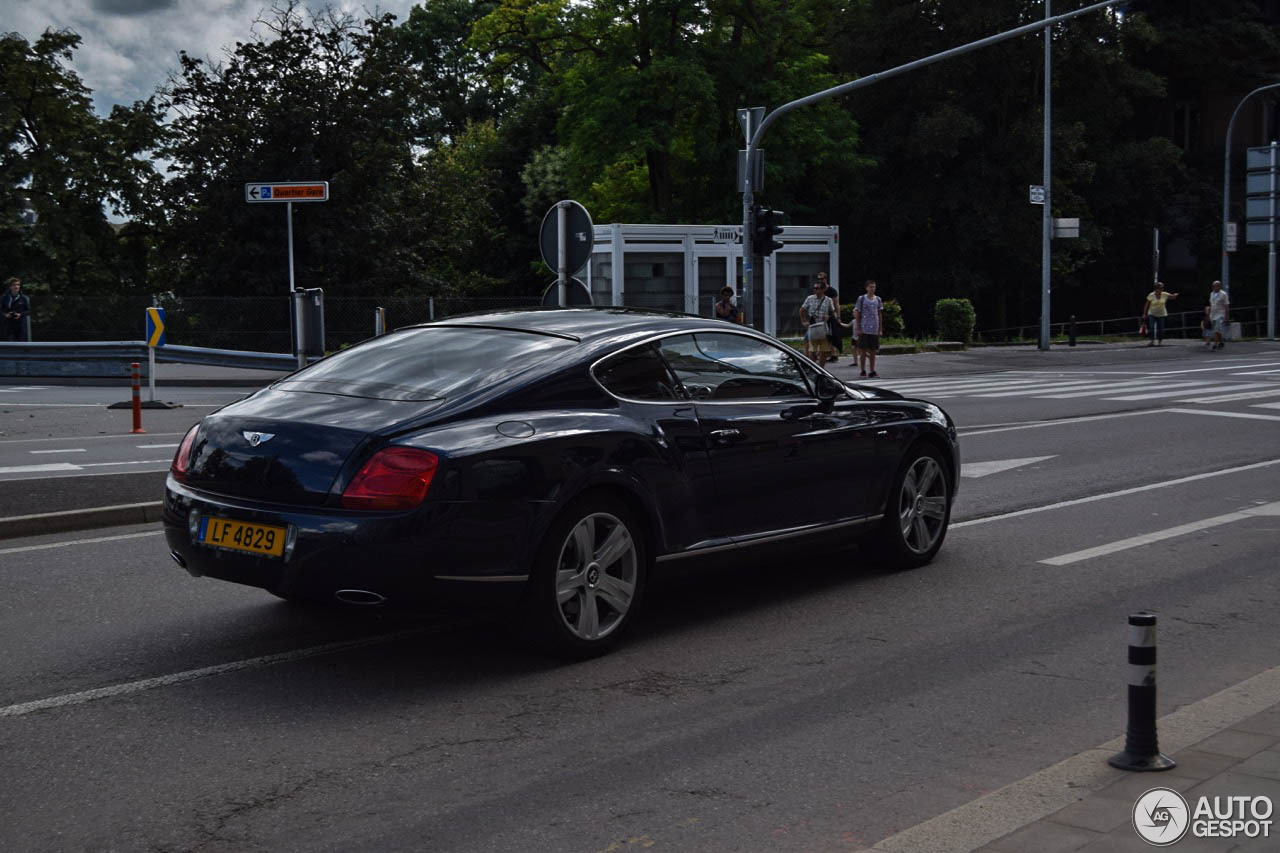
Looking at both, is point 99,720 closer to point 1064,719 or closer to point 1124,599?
point 1064,719

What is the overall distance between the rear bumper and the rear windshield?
0.68m

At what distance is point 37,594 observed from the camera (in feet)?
24.8

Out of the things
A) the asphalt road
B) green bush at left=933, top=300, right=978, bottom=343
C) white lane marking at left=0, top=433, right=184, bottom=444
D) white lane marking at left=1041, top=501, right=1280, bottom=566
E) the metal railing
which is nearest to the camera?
the asphalt road

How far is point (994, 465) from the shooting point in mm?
13352

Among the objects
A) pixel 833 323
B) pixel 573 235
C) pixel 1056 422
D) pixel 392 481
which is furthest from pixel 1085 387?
pixel 392 481

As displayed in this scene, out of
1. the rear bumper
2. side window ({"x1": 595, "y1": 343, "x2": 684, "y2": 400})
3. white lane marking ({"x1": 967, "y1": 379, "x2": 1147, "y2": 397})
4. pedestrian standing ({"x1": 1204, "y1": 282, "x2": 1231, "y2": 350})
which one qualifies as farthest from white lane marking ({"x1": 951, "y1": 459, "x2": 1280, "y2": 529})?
pedestrian standing ({"x1": 1204, "y1": 282, "x2": 1231, "y2": 350})

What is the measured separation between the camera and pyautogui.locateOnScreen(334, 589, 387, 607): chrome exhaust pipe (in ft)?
18.6

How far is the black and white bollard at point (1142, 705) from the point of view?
4.54m

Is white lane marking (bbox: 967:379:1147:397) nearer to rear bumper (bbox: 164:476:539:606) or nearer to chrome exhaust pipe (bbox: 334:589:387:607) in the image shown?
rear bumper (bbox: 164:476:539:606)

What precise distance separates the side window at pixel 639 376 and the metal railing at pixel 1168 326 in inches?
1756

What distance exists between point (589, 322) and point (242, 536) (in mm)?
2012

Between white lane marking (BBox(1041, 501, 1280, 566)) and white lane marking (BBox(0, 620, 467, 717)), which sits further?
white lane marking (BBox(1041, 501, 1280, 566))

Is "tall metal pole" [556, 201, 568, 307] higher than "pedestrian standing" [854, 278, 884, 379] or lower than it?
higher

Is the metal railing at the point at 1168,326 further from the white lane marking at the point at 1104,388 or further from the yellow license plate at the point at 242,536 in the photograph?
the yellow license plate at the point at 242,536
